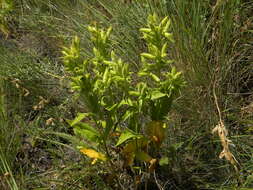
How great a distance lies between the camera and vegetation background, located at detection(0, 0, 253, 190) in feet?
5.15

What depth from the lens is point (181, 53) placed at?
1.76 meters

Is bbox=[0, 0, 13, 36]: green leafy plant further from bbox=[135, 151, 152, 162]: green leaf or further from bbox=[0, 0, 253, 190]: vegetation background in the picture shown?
bbox=[135, 151, 152, 162]: green leaf

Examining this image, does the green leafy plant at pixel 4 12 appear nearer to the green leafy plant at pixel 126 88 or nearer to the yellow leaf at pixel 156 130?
the green leafy plant at pixel 126 88

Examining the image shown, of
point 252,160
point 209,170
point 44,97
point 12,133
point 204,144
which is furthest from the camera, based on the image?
point 44,97

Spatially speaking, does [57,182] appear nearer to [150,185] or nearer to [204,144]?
[150,185]

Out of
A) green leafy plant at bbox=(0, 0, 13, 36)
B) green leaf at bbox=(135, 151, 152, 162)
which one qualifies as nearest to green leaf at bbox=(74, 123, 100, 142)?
green leaf at bbox=(135, 151, 152, 162)

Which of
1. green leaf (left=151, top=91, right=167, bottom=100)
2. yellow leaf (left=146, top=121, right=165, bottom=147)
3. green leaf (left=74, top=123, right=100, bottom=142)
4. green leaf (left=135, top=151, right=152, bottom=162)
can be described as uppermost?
green leaf (left=151, top=91, right=167, bottom=100)

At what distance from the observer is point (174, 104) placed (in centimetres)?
172

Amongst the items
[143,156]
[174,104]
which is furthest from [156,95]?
[174,104]

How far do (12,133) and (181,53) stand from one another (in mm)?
836

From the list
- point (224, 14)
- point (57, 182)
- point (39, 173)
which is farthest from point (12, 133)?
point (224, 14)

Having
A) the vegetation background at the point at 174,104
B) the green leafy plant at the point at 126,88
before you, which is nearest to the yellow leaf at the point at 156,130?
the green leafy plant at the point at 126,88

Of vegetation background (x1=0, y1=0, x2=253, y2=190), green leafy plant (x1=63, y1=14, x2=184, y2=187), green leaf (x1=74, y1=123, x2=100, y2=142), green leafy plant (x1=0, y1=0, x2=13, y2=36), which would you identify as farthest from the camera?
green leafy plant (x1=0, y1=0, x2=13, y2=36)

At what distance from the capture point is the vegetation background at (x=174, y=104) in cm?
157
